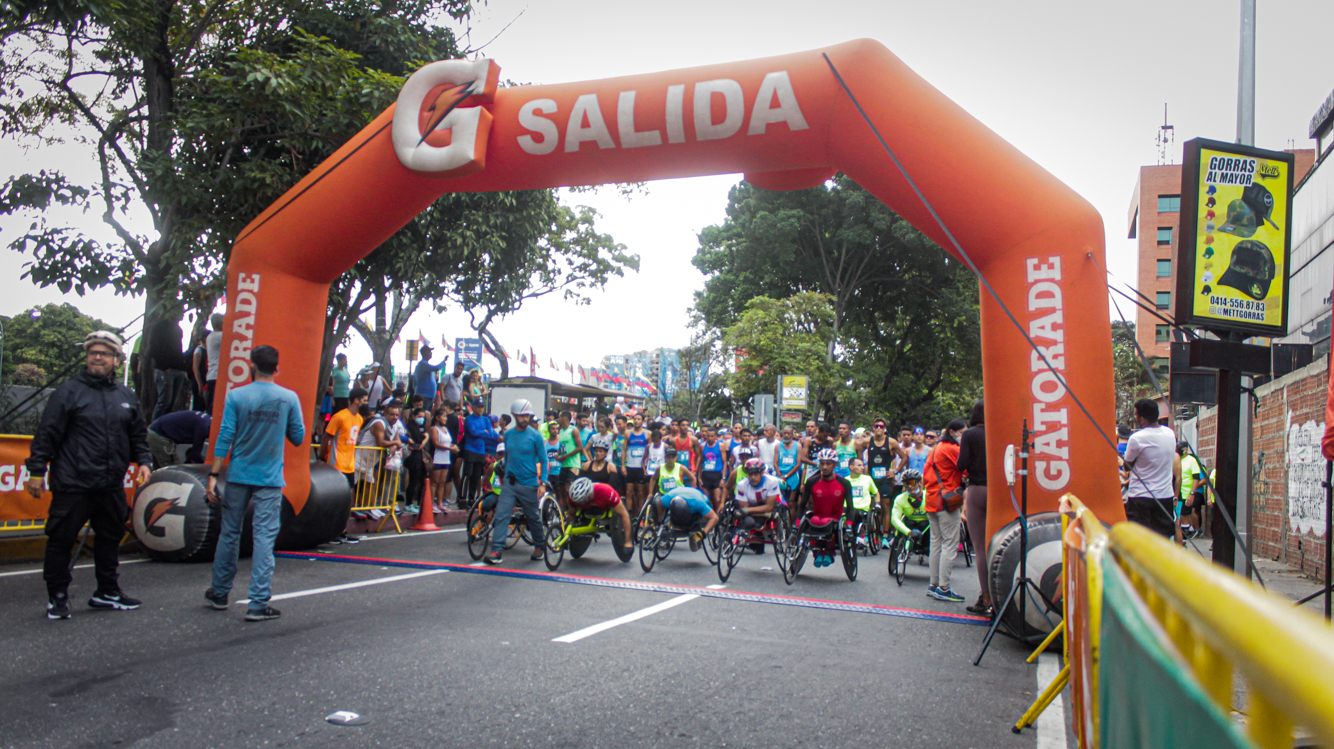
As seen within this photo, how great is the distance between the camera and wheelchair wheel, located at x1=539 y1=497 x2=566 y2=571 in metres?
9.34

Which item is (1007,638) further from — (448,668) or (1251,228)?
(448,668)

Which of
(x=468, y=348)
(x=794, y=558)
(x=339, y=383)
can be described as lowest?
(x=794, y=558)

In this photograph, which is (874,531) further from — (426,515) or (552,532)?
(426,515)

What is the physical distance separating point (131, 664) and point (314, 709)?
4.71 ft

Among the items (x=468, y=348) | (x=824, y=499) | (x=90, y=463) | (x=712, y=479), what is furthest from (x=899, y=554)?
(x=468, y=348)

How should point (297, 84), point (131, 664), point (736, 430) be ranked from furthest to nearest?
point (736, 430) → point (297, 84) → point (131, 664)

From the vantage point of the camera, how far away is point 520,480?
31.1ft

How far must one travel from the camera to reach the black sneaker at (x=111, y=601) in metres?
6.39

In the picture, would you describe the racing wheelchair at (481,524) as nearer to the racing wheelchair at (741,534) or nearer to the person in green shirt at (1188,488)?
the racing wheelchair at (741,534)

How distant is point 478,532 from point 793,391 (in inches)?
677

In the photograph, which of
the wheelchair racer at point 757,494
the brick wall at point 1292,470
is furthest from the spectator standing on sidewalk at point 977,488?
the brick wall at point 1292,470

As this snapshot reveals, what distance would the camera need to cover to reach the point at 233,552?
6.50 meters

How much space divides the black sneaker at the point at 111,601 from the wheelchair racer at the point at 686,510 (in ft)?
17.9

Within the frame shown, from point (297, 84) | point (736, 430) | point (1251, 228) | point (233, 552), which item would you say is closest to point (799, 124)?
point (1251, 228)
